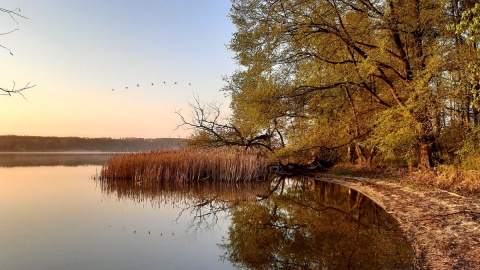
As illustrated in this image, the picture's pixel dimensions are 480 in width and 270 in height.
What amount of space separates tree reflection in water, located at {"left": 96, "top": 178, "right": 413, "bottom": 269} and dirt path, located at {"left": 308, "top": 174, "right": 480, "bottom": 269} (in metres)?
0.25

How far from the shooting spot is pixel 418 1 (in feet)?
39.8

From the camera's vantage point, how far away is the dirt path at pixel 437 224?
501cm

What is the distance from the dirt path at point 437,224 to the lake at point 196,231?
11.2 inches

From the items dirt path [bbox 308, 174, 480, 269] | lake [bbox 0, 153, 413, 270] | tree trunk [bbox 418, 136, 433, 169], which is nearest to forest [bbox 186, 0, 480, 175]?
tree trunk [bbox 418, 136, 433, 169]

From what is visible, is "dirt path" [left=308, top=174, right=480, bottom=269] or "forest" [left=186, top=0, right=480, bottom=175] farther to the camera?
"forest" [left=186, top=0, right=480, bottom=175]

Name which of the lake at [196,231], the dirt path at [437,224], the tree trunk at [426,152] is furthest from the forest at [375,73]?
the lake at [196,231]

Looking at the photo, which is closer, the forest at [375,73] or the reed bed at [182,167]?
the forest at [375,73]

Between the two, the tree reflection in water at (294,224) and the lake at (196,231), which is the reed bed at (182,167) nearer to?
the tree reflection in water at (294,224)

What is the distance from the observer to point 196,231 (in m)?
7.90

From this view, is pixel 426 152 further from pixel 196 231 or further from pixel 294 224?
pixel 196 231

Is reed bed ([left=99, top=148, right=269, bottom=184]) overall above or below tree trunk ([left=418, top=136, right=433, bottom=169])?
below

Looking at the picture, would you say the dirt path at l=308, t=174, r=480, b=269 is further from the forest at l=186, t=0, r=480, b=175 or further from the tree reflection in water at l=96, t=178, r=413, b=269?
the forest at l=186, t=0, r=480, b=175

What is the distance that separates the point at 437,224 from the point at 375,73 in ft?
27.0

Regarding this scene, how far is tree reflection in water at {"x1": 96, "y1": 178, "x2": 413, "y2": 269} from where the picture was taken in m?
5.47
